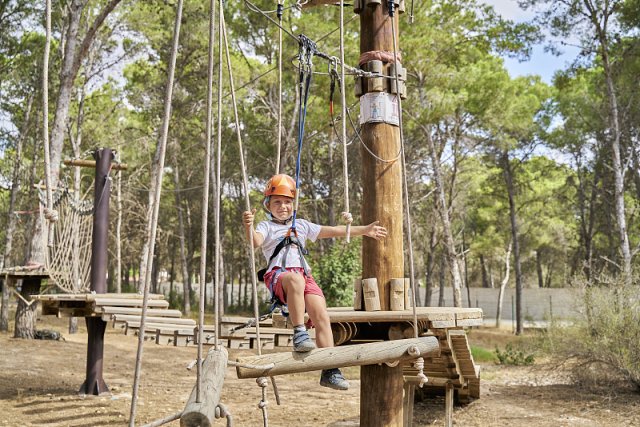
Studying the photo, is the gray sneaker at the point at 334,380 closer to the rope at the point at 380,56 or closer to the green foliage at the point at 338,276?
the rope at the point at 380,56

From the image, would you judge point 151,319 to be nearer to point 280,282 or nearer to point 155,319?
point 155,319

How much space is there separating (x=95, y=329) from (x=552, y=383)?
6950 millimetres

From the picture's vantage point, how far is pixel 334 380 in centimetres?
312

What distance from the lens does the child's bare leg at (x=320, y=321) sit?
3.22 m

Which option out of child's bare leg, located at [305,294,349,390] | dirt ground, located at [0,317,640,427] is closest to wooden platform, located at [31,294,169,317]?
dirt ground, located at [0,317,640,427]

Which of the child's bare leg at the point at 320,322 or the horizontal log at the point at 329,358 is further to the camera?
the child's bare leg at the point at 320,322

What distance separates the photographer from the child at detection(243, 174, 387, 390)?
3.10 meters

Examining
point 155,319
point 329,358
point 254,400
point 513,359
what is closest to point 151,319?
point 155,319

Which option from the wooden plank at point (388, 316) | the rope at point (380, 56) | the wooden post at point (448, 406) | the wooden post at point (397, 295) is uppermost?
the rope at point (380, 56)

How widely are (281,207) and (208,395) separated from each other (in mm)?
1642

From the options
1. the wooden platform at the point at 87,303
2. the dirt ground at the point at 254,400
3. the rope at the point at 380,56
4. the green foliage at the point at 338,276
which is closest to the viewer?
the rope at the point at 380,56

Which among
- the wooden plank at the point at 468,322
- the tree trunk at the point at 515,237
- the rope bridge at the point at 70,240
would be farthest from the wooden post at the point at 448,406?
the tree trunk at the point at 515,237

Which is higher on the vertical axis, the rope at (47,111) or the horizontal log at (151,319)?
the rope at (47,111)

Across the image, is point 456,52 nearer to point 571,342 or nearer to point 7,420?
point 571,342
